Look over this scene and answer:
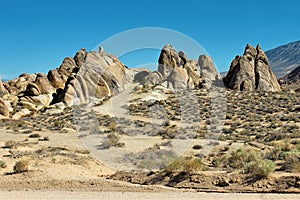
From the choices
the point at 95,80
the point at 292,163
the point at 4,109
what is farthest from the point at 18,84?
the point at 292,163

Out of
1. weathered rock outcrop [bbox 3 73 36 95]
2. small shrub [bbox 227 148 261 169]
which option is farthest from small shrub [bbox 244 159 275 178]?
weathered rock outcrop [bbox 3 73 36 95]

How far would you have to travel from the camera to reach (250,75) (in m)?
54.0

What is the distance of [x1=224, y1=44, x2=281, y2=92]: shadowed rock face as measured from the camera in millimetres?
53375

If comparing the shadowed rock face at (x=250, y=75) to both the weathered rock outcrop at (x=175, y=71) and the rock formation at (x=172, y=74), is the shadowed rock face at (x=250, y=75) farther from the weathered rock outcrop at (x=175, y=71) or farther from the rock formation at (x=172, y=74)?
the rock formation at (x=172, y=74)

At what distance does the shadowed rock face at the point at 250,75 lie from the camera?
2101 inches

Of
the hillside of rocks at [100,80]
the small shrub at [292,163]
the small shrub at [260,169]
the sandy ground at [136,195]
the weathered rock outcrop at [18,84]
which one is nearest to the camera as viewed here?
the sandy ground at [136,195]

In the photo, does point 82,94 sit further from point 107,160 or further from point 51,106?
point 107,160

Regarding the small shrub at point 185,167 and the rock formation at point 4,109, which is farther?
the rock formation at point 4,109

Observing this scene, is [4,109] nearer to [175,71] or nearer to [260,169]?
[175,71]

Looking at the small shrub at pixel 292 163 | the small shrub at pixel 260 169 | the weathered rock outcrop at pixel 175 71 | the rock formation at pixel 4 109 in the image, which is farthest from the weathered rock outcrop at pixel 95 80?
the small shrub at pixel 260 169

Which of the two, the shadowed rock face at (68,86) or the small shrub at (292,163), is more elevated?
the shadowed rock face at (68,86)

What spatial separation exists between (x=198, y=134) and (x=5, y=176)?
14.6 m

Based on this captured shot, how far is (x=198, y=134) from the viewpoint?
25.2 m

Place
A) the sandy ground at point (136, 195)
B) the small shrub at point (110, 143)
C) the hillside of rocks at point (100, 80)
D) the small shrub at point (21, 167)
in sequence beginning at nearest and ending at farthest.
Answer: the sandy ground at point (136, 195)
the small shrub at point (21, 167)
the small shrub at point (110, 143)
the hillside of rocks at point (100, 80)
